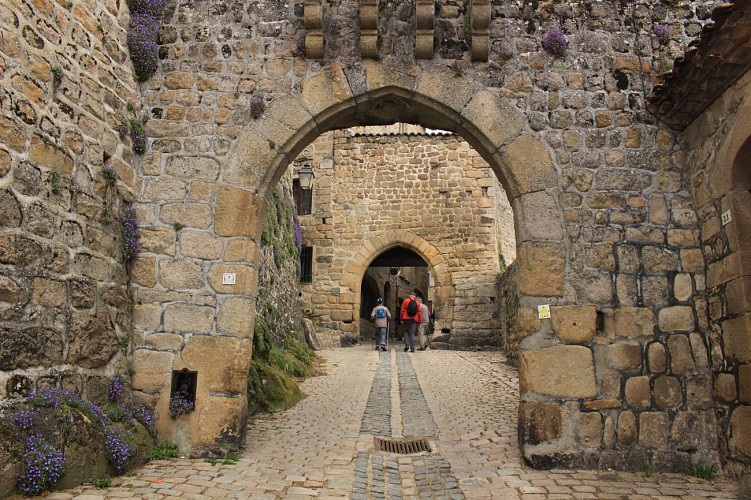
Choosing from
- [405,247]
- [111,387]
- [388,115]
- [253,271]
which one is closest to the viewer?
[111,387]

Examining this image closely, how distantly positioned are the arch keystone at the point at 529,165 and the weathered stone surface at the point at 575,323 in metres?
1.03

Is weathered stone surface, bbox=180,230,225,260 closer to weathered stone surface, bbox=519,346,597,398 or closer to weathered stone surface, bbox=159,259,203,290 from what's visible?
weathered stone surface, bbox=159,259,203,290

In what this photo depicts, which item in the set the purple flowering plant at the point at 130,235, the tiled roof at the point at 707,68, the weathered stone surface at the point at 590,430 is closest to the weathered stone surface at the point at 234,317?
the purple flowering plant at the point at 130,235

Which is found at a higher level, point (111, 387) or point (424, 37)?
point (424, 37)

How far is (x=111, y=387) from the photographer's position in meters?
4.02

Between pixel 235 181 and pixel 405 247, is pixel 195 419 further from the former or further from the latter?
pixel 405 247

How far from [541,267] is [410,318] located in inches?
305

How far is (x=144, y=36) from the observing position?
4.69 meters

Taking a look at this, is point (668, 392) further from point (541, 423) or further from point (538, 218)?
point (538, 218)

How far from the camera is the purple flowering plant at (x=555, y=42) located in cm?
468

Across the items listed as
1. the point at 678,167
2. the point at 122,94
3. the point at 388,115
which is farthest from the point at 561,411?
the point at 122,94

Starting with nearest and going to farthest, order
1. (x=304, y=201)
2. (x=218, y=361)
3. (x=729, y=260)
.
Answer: (x=729, y=260), (x=218, y=361), (x=304, y=201)

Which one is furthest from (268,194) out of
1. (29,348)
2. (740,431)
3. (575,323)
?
(740,431)

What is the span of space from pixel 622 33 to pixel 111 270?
471 cm
